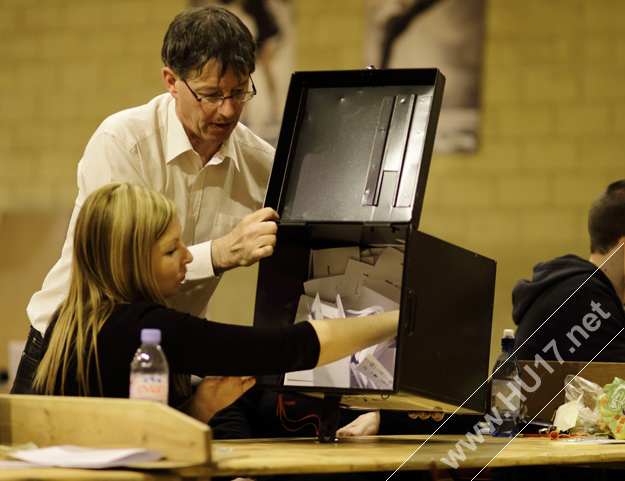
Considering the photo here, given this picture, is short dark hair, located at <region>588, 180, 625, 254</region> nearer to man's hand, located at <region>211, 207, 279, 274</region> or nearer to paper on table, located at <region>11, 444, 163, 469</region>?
man's hand, located at <region>211, 207, 279, 274</region>

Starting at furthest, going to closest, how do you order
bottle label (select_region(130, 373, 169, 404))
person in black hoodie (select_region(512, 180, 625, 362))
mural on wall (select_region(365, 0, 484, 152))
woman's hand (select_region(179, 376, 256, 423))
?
mural on wall (select_region(365, 0, 484, 152)) < person in black hoodie (select_region(512, 180, 625, 362)) < woman's hand (select_region(179, 376, 256, 423)) < bottle label (select_region(130, 373, 169, 404))

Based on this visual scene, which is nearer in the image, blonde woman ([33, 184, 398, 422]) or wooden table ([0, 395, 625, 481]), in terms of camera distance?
wooden table ([0, 395, 625, 481])

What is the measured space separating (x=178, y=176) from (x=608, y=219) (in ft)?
5.17

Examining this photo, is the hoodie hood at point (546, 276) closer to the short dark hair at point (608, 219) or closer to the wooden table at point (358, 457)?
the short dark hair at point (608, 219)

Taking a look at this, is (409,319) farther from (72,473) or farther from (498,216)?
(498,216)

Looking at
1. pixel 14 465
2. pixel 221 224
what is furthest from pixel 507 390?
pixel 14 465

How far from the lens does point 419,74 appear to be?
72.2 inches

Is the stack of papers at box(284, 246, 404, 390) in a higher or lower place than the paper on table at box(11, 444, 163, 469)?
higher

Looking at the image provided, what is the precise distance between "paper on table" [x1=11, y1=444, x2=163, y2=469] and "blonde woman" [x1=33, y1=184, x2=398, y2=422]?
223 millimetres

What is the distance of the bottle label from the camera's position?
135cm

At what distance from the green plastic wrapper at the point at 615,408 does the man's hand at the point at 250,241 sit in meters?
1.00

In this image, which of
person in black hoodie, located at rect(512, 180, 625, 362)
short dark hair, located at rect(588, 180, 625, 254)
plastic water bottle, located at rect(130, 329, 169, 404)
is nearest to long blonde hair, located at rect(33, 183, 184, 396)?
plastic water bottle, located at rect(130, 329, 169, 404)

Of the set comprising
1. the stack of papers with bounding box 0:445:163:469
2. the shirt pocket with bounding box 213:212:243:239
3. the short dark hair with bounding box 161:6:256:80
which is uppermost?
the short dark hair with bounding box 161:6:256:80

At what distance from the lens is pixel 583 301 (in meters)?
2.60
